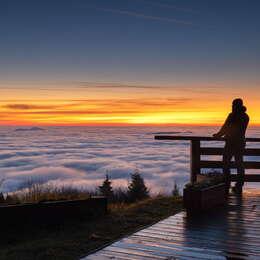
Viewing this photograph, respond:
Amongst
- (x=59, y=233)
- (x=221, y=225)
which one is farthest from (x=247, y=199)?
(x=59, y=233)

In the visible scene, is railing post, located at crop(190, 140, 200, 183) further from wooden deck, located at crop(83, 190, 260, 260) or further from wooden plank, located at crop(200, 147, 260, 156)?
wooden deck, located at crop(83, 190, 260, 260)

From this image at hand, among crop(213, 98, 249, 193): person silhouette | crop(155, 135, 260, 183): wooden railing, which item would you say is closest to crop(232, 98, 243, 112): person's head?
crop(213, 98, 249, 193): person silhouette

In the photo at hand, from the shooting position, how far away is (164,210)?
773cm

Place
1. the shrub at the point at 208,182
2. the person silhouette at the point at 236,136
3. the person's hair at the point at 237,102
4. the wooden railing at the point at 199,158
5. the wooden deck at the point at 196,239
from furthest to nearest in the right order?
the wooden railing at the point at 199,158 → the person silhouette at the point at 236,136 → the person's hair at the point at 237,102 → the shrub at the point at 208,182 → the wooden deck at the point at 196,239

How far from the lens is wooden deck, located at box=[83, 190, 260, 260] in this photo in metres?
4.58

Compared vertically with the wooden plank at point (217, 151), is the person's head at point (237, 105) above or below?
above

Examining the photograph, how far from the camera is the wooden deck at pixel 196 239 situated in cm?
458

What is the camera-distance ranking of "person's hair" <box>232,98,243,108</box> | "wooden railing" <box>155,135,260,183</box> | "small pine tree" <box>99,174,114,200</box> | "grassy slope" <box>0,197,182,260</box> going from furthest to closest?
"small pine tree" <box>99,174,114,200</box>, "wooden railing" <box>155,135,260,183</box>, "person's hair" <box>232,98,243,108</box>, "grassy slope" <box>0,197,182,260</box>

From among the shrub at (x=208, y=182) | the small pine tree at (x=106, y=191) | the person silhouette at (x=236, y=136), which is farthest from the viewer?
the small pine tree at (x=106, y=191)

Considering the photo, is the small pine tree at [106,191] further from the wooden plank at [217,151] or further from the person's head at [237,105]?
the person's head at [237,105]

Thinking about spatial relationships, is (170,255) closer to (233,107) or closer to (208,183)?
(208,183)

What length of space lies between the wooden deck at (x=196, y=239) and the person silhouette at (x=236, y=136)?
2342 millimetres

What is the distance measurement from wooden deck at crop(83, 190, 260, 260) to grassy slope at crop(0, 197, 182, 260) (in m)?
0.41

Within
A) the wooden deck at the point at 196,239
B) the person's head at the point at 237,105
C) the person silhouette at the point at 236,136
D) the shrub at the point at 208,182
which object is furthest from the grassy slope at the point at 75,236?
the person's head at the point at 237,105
